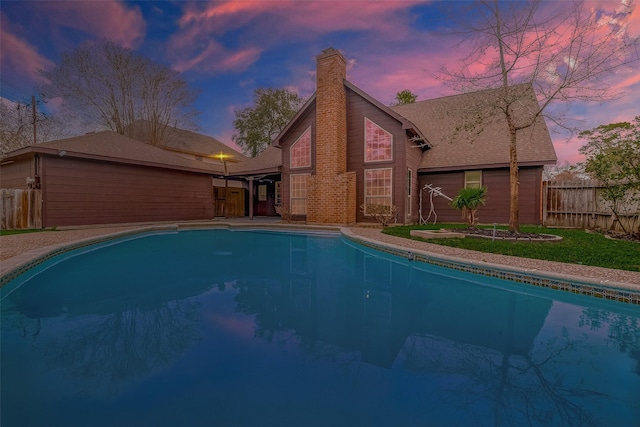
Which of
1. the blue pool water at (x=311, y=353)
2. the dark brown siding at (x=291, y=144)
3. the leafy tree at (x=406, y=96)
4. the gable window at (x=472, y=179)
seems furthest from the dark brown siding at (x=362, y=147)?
the leafy tree at (x=406, y=96)

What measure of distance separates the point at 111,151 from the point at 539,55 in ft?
53.3

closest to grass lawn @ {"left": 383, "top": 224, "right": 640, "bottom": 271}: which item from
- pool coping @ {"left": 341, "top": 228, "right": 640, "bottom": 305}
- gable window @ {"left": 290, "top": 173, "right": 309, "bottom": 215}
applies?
pool coping @ {"left": 341, "top": 228, "right": 640, "bottom": 305}

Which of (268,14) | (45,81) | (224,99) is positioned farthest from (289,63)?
(45,81)

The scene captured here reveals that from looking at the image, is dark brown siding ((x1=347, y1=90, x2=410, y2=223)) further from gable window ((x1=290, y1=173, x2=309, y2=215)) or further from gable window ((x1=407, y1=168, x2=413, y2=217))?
gable window ((x1=290, y1=173, x2=309, y2=215))

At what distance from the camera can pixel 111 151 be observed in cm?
1323

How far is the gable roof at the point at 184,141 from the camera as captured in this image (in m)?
24.4

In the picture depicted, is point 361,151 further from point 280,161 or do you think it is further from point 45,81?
point 45,81

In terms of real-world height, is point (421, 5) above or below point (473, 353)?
above

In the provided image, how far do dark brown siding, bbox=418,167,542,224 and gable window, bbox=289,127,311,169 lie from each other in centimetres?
559

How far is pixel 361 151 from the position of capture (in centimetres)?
1335

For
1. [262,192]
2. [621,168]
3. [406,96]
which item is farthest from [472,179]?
[406,96]

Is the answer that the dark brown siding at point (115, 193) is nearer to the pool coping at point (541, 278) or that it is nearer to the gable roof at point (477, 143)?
the gable roof at point (477, 143)

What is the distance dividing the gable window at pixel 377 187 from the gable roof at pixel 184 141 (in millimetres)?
14422

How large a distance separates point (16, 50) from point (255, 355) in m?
21.6
